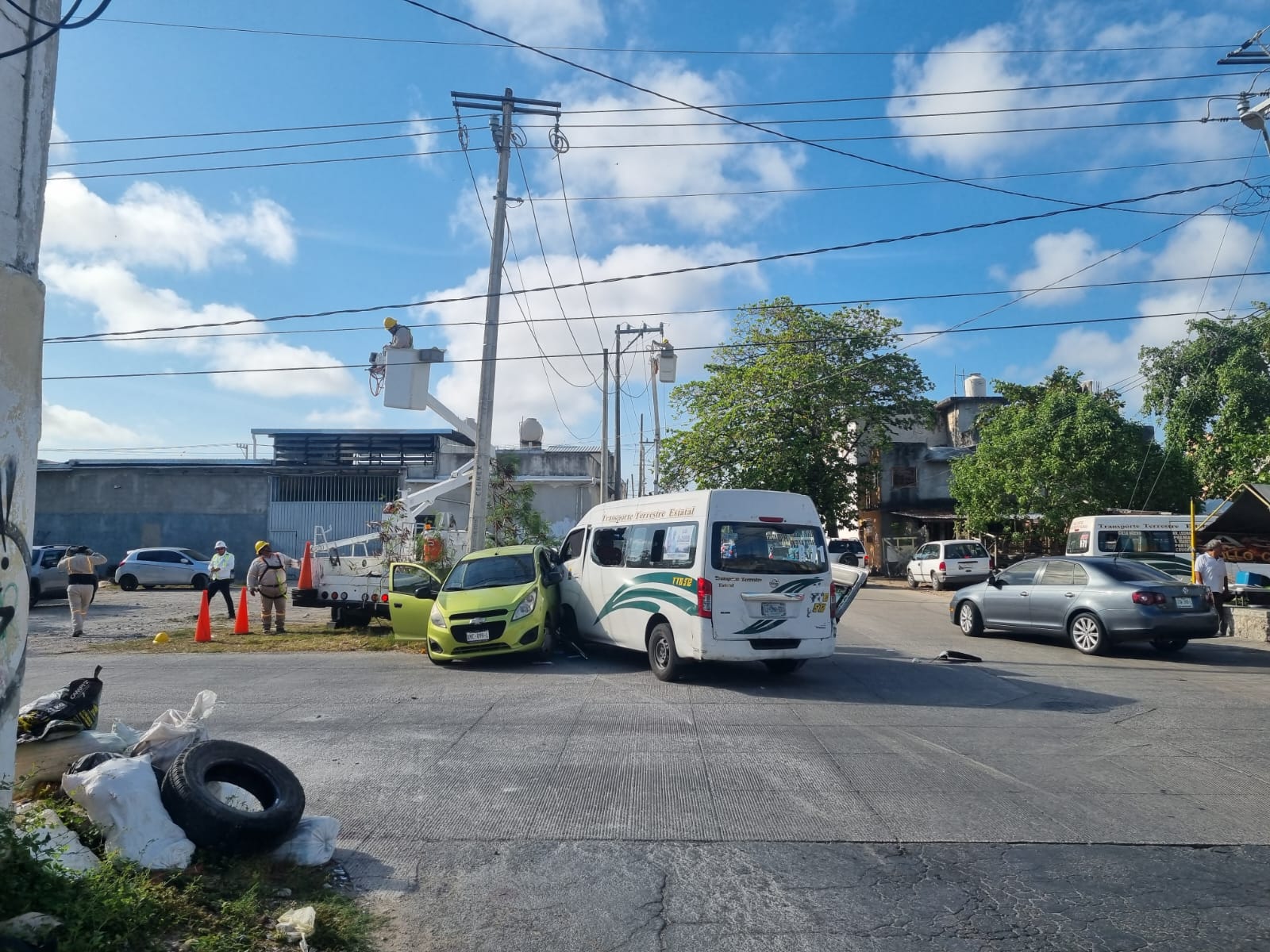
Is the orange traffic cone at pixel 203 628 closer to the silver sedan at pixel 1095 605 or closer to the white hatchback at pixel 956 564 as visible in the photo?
the silver sedan at pixel 1095 605

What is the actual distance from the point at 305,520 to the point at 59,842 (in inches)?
1392

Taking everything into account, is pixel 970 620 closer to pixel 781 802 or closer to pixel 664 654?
pixel 664 654

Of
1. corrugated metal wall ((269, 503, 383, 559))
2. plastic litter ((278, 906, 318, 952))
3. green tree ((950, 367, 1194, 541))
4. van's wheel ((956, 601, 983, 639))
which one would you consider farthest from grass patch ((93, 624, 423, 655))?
green tree ((950, 367, 1194, 541))

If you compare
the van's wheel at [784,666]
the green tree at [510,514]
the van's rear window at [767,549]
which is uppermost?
the green tree at [510,514]

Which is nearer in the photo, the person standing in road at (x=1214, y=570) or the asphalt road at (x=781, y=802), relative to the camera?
the asphalt road at (x=781, y=802)

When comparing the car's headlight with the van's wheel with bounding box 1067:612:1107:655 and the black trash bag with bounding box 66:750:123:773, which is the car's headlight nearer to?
the black trash bag with bounding box 66:750:123:773

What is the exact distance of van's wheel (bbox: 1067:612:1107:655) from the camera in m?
14.0

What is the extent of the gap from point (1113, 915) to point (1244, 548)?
19.3 meters

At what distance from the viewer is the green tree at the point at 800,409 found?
37.2 m

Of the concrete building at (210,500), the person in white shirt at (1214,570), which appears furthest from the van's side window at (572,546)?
the concrete building at (210,500)

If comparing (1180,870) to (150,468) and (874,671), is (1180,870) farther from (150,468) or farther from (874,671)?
(150,468)

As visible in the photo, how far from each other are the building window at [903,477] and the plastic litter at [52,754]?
4349 centimetres

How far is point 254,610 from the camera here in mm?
23188

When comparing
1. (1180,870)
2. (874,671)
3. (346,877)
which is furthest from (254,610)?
(1180,870)
